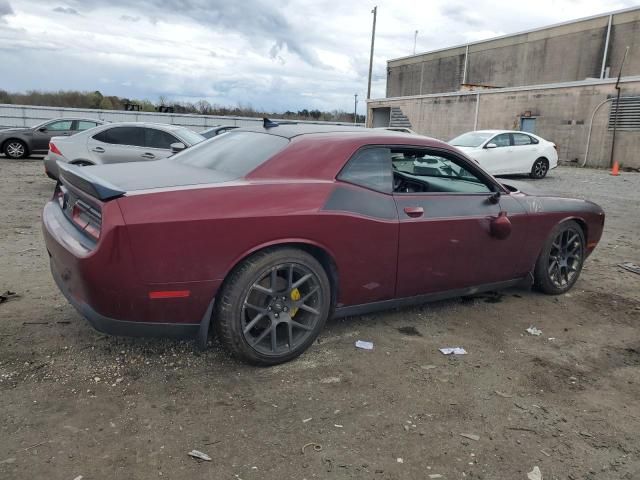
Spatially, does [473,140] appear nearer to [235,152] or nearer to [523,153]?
[523,153]

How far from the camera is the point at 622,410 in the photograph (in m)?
2.85

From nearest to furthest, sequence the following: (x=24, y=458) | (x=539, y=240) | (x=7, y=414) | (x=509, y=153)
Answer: (x=24, y=458)
(x=7, y=414)
(x=539, y=240)
(x=509, y=153)

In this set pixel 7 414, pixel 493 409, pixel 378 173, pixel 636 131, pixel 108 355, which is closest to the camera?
pixel 7 414

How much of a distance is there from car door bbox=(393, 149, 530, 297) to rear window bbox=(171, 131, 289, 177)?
949 mm

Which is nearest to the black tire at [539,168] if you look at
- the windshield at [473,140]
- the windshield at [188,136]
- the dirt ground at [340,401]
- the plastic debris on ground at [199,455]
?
the windshield at [473,140]

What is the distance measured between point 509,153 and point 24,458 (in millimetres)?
14029

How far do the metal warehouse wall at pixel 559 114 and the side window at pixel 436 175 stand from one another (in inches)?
762

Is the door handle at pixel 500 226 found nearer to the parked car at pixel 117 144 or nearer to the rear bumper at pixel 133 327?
the rear bumper at pixel 133 327

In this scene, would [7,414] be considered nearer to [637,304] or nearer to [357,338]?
[357,338]

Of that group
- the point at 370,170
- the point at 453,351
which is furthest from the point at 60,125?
the point at 453,351

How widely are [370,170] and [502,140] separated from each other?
468 inches

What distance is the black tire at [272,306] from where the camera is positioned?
291cm

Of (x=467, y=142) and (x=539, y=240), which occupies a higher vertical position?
(x=467, y=142)

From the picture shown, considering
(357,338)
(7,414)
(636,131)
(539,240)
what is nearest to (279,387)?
(357,338)
